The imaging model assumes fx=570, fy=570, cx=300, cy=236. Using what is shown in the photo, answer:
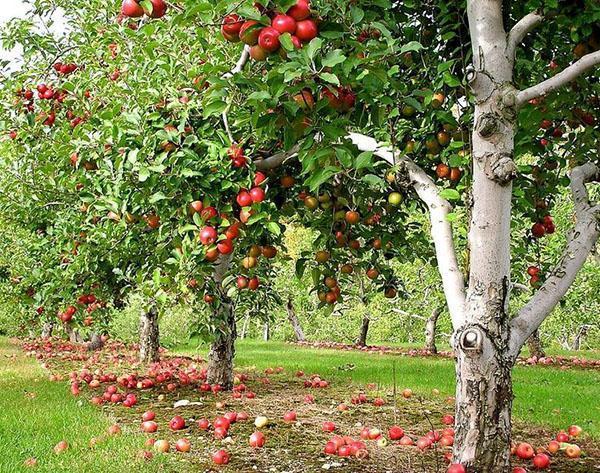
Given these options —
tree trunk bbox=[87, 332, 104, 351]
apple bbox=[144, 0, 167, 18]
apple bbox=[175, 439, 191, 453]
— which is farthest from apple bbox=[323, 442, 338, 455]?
tree trunk bbox=[87, 332, 104, 351]

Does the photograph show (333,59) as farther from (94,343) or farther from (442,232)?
(94,343)

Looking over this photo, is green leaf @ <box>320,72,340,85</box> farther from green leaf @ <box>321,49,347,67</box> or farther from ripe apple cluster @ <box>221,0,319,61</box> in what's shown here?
ripe apple cluster @ <box>221,0,319,61</box>

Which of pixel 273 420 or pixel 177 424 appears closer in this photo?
pixel 177 424

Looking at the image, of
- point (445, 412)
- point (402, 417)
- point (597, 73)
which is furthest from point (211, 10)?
point (445, 412)

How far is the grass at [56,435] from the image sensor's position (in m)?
4.26

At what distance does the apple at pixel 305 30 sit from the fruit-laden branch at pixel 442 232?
1301 mm

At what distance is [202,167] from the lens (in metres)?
3.77

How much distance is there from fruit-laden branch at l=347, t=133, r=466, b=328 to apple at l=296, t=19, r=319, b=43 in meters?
1.30

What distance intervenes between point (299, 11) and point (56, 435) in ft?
14.6

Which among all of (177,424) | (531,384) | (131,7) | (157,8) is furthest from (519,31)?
(531,384)

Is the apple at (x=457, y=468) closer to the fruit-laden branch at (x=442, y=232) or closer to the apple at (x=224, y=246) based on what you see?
the fruit-laden branch at (x=442, y=232)

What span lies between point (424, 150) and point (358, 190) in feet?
2.38

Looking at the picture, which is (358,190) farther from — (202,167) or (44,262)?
(44,262)

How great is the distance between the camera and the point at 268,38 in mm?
2488
